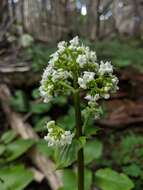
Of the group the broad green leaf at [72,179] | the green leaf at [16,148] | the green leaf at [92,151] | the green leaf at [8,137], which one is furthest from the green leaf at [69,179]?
the green leaf at [8,137]

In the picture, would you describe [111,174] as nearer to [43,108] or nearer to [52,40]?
[43,108]

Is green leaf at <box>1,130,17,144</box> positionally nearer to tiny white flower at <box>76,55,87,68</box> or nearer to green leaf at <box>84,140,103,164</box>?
green leaf at <box>84,140,103,164</box>

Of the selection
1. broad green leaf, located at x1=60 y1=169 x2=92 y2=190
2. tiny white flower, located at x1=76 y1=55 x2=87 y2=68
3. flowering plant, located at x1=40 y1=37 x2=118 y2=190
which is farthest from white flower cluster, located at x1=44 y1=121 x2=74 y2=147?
broad green leaf, located at x1=60 y1=169 x2=92 y2=190

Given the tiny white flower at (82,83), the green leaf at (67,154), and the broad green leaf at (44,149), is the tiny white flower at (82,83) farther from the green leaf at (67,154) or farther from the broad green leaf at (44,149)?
the broad green leaf at (44,149)

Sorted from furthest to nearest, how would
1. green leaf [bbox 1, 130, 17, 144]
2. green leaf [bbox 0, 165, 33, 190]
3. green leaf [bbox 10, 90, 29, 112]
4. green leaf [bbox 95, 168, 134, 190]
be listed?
1. green leaf [bbox 10, 90, 29, 112]
2. green leaf [bbox 1, 130, 17, 144]
3. green leaf [bbox 0, 165, 33, 190]
4. green leaf [bbox 95, 168, 134, 190]

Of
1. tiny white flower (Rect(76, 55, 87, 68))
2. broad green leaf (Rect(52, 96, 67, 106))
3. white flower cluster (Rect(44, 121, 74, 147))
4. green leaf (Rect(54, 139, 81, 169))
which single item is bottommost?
green leaf (Rect(54, 139, 81, 169))

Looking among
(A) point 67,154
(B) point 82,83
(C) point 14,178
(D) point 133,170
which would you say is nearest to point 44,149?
(C) point 14,178
